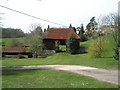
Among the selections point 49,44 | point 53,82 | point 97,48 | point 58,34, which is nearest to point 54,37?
point 58,34

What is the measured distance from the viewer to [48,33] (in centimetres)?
4566

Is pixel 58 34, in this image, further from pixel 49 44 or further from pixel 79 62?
pixel 79 62

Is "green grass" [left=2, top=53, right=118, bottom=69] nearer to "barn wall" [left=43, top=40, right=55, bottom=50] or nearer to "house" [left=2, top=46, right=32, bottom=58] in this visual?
"house" [left=2, top=46, right=32, bottom=58]

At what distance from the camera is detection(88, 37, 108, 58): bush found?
1040 inches

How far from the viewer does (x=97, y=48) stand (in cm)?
2680

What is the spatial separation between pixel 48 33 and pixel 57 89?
3969 centimetres

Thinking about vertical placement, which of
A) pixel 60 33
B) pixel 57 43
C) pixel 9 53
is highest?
pixel 60 33

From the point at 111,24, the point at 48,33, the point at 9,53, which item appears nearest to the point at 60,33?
the point at 48,33

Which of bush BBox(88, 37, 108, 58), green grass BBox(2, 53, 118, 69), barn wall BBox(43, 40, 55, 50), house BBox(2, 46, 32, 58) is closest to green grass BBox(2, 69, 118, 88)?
green grass BBox(2, 53, 118, 69)

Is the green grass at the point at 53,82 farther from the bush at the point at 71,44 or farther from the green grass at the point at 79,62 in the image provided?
the bush at the point at 71,44

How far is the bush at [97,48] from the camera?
86.7 ft

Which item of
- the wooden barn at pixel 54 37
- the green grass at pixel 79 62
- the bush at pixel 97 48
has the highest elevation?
the wooden barn at pixel 54 37

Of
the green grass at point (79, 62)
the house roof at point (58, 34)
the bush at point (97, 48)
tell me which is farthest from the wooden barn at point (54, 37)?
the bush at point (97, 48)

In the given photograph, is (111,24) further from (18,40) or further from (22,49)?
(18,40)
